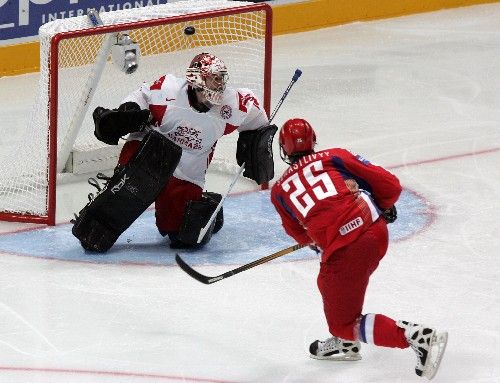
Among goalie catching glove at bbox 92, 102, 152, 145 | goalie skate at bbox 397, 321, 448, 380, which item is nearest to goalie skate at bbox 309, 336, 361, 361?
goalie skate at bbox 397, 321, 448, 380

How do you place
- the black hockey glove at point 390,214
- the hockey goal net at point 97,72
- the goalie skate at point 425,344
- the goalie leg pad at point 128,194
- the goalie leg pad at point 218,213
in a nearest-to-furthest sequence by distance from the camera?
the goalie skate at point 425,344 → the black hockey glove at point 390,214 → the goalie leg pad at point 128,194 → the goalie leg pad at point 218,213 → the hockey goal net at point 97,72

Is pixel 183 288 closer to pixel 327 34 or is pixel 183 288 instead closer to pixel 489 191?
pixel 489 191

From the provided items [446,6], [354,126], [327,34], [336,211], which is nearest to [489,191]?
[354,126]

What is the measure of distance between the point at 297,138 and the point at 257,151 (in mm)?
1431

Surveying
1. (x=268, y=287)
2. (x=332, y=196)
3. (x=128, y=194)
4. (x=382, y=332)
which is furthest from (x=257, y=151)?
(x=382, y=332)

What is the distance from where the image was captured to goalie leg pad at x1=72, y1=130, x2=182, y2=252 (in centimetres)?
620

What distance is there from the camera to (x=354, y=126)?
8.26 m

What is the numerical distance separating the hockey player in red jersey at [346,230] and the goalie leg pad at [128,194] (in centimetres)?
129

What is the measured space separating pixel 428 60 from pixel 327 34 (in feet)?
2.68

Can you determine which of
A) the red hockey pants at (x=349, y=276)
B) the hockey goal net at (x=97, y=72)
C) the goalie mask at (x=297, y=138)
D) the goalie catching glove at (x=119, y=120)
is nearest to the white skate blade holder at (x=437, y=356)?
the red hockey pants at (x=349, y=276)

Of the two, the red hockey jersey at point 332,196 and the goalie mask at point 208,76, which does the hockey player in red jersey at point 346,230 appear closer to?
the red hockey jersey at point 332,196

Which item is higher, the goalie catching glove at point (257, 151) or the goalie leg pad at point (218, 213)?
the goalie catching glove at point (257, 151)

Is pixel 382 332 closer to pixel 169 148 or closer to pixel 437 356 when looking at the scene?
pixel 437 356

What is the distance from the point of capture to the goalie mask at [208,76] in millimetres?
6070
